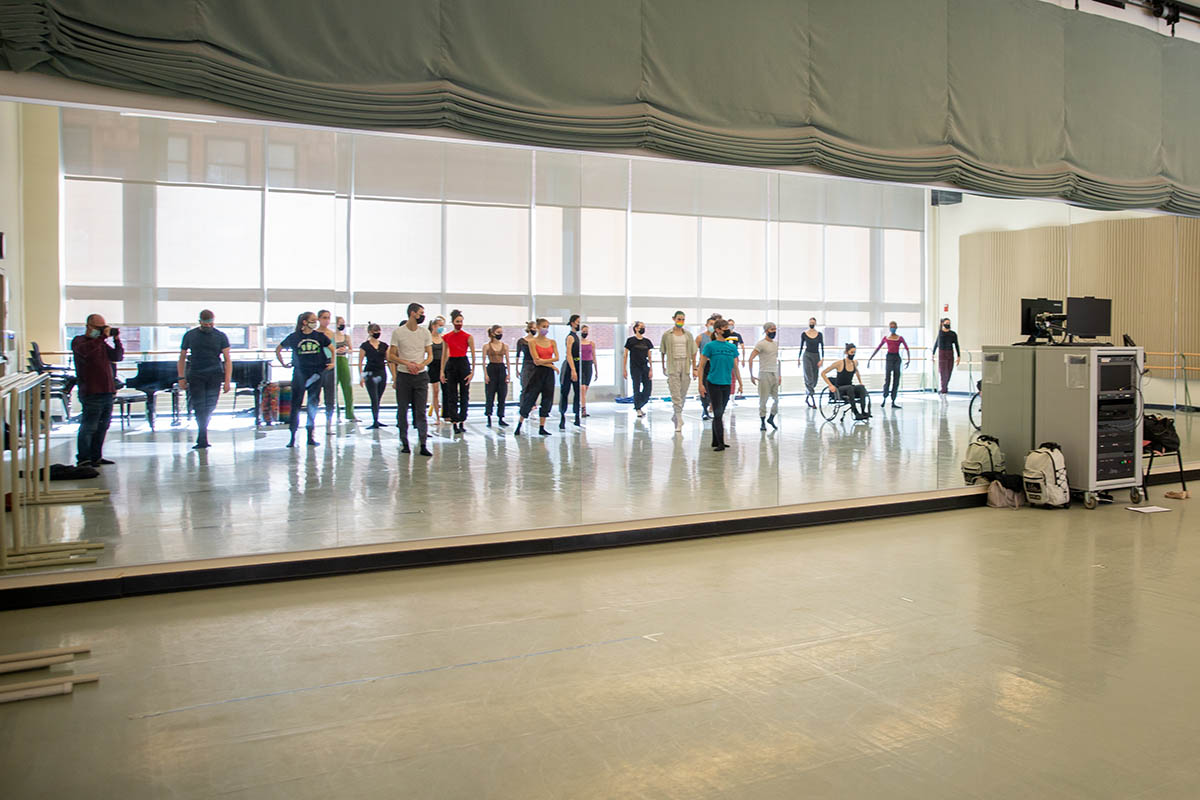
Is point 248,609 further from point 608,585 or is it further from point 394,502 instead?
point 608,585

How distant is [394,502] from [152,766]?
303 centimetres

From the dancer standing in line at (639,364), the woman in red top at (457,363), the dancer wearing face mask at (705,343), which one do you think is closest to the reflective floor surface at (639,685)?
the woman in red top at (457,363)

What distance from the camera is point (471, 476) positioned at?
640 cm

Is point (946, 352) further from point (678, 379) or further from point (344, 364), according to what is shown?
point (344, 364)

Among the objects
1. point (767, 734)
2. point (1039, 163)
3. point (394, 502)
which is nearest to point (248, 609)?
point (394, 502)

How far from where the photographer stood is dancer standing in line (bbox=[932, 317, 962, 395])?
328 inches

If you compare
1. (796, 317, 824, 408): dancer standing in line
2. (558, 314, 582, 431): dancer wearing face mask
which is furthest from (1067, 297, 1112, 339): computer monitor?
(558, 314, 582, 431): dancer wearing face mask

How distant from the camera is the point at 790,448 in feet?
25.2

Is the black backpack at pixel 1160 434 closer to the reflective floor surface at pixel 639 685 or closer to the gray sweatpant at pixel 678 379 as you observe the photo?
the reflective floor surface at pixel 639 685

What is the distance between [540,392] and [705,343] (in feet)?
4.44

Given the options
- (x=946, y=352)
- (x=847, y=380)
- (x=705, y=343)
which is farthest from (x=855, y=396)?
(x=705, y=343)

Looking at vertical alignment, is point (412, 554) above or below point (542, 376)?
below

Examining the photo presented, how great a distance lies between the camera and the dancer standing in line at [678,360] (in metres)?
6.94

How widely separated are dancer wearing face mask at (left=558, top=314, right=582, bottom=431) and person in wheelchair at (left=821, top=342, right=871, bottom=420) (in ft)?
7.63
